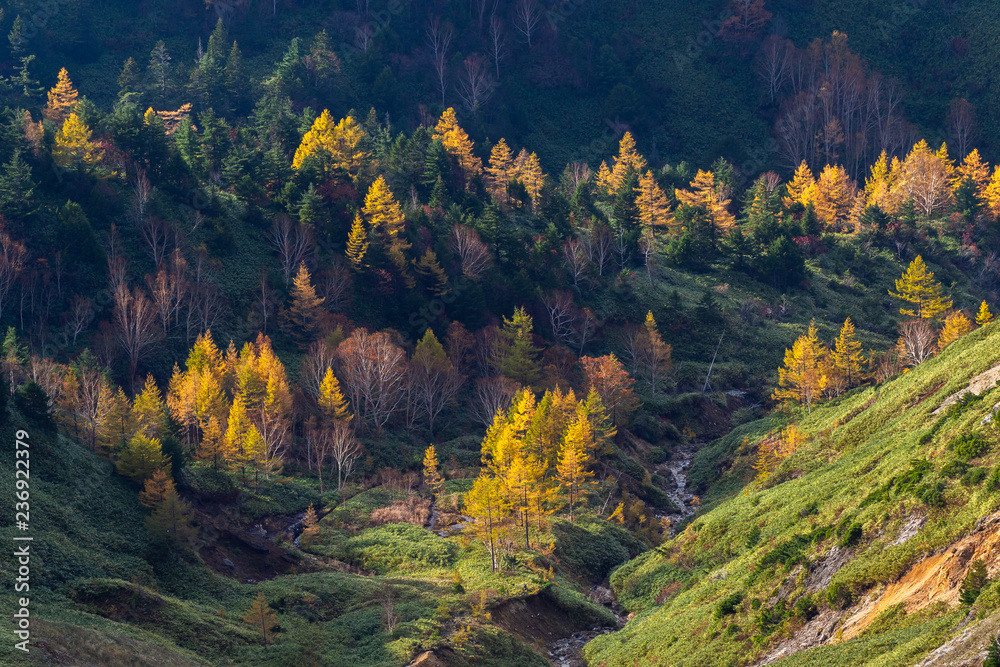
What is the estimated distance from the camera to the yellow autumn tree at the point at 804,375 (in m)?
75.9

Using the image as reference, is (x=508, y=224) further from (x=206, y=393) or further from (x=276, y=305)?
(x=206, y=393)

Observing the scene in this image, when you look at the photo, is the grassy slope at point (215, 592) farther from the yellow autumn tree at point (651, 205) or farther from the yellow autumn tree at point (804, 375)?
the yellow autumn tree at point (651, 205)

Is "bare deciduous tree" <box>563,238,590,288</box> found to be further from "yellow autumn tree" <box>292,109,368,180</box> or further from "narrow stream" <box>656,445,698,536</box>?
"narrow stream" <box>656,445,698,536</box>

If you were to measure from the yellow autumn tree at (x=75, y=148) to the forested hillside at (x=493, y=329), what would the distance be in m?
0.38

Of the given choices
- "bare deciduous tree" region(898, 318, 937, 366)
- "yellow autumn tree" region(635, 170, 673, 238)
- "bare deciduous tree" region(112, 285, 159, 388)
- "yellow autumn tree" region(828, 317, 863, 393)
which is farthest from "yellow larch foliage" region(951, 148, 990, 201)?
"bare deciduous tree" region(112, 285, 159, 388)

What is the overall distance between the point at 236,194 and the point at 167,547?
200ft

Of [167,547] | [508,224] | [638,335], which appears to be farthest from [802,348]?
[167,547]

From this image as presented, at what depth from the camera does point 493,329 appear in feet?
299

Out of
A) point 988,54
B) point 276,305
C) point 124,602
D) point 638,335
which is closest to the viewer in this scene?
point 124,602

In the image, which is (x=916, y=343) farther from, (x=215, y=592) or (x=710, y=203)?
(x=215, y=592)

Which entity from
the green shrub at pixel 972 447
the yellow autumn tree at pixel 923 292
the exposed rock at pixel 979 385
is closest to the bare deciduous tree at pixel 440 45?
the yellow autumn tree at pixel 923 292

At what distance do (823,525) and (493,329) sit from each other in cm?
5669

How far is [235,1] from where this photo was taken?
16138 centimetres

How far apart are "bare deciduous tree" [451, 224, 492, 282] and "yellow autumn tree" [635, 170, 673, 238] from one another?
28579mm
